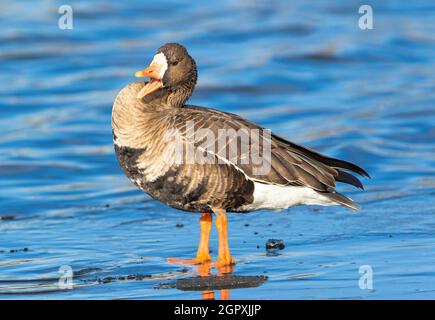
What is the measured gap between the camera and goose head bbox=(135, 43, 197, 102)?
8.45 metres

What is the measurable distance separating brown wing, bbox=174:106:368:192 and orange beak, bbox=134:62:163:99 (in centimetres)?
32

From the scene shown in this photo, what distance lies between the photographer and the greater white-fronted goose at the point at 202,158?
315 inches

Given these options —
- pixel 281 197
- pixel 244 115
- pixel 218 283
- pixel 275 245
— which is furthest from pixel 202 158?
pixel 244 115

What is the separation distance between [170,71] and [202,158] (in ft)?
3.26

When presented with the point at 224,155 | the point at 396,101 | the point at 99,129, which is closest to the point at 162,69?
the point at 224,155

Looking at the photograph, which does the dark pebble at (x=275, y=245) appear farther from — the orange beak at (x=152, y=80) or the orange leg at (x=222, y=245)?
the orange beak at (x=152, y=80)

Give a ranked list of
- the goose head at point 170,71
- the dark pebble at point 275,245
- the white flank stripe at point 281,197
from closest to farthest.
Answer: the white flank stripe at point 281,197 → the goose head at point 170,71 → the dark pebble at point 275,245

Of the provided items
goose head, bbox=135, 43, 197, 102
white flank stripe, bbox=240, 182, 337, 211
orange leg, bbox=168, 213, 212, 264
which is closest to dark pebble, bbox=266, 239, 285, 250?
white flank stripe, bbox=240, 182, 337, 211

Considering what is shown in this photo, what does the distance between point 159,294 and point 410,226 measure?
10.4 feet

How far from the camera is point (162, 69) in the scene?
27.8ft

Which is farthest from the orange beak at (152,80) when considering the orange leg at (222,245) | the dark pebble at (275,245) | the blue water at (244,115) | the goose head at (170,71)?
the dark pebble at (275,245)
